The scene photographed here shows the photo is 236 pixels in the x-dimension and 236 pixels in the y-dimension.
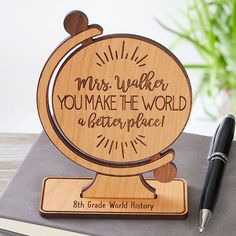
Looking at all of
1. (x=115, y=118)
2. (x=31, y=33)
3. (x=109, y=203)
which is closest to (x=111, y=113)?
(x=115, y=118)

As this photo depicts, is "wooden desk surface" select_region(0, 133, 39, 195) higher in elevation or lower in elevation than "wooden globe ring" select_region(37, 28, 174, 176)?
lower

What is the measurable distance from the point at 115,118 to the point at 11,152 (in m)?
0.29

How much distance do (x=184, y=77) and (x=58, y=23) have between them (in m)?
1.39

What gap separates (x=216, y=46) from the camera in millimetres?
1961

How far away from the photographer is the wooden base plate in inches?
32.5

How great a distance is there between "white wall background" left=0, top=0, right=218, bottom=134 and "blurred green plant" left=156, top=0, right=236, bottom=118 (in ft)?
0.56

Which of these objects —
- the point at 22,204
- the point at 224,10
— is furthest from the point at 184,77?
the point at 224,10

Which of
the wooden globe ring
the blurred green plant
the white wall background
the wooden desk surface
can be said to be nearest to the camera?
the wooden globe ring

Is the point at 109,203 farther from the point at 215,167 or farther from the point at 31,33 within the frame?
the point at 31,33

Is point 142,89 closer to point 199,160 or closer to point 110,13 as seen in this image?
point 199,160

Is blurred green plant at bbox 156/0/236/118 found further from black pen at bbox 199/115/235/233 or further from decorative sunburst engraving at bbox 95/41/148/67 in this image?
decorative sunburst engraving at bbox 95/41/148/67

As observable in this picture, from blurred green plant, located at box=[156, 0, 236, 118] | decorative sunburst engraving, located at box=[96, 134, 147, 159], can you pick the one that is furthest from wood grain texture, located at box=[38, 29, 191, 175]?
blurred green plant, located at box=[156, 0, 236, 118]

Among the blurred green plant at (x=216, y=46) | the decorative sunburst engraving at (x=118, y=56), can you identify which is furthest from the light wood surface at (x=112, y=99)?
the blurred green plant at (x=216, y=46)

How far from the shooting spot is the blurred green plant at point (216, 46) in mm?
1921
